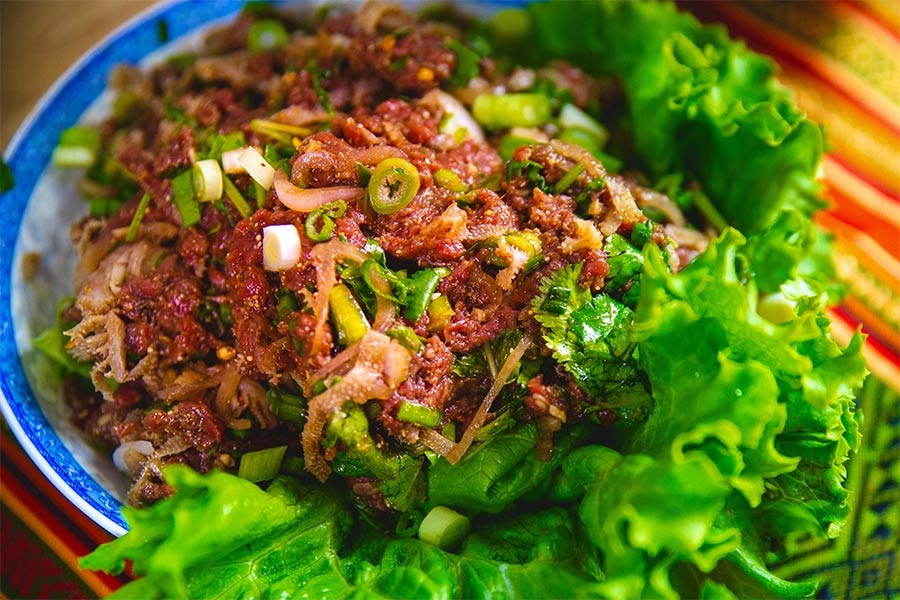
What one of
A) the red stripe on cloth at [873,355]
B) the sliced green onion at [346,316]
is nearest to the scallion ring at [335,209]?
the sliced green onion at [346,316]

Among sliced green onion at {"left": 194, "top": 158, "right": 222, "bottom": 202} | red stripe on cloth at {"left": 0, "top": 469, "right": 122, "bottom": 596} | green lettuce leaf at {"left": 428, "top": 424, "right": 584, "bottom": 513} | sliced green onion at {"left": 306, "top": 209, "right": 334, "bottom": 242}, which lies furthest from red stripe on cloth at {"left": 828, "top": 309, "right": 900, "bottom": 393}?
red stripe on cloth at {"left": 0, "top": 469, "right": 122, "bottom": 596}

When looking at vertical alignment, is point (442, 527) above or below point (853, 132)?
below

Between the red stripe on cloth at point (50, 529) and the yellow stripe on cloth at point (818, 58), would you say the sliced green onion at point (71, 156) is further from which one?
the yellow stripe on cloth at point (818, 58)

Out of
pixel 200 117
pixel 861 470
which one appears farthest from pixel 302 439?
pixel 861 470

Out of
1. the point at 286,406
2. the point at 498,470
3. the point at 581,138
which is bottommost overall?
the point at 498,470

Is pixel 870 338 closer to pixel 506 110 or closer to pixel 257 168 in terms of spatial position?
pixel 506 110

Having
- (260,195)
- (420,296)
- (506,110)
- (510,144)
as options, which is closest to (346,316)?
(420,296)
